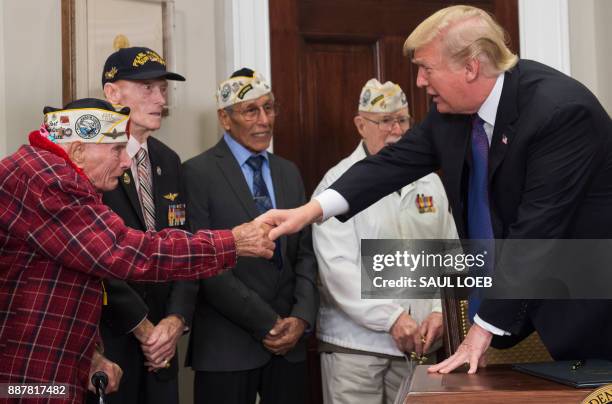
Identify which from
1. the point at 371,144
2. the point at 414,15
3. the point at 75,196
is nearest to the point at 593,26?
the point at 414,15

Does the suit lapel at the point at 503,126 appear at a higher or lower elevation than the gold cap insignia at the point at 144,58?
lower

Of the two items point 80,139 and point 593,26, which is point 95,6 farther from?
point 593,26

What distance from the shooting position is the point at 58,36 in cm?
343

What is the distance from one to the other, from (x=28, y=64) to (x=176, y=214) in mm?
800

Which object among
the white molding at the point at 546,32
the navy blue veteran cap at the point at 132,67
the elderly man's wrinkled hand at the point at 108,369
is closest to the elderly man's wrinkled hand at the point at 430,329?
the elderly man's wrinkled hand at the point at 108,369

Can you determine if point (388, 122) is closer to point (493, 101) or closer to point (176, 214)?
point (176, 214)

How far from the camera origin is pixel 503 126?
2.27 meters

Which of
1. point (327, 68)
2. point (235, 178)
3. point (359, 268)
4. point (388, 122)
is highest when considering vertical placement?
point (327, 68)

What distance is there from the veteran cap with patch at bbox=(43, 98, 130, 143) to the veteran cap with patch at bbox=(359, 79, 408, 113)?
59.2 inches

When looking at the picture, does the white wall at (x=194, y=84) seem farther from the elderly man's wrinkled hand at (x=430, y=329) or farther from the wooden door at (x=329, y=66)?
the elderly man's wrinkled hand at (x=430, y=329)

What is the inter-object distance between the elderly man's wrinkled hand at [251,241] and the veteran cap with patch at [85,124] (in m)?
0.43

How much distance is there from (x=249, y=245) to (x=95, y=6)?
1450 millimetres

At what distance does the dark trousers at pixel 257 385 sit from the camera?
10.6 ft

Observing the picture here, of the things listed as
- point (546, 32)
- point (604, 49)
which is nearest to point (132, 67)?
point (546, 32)
